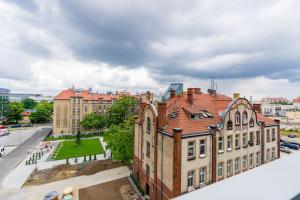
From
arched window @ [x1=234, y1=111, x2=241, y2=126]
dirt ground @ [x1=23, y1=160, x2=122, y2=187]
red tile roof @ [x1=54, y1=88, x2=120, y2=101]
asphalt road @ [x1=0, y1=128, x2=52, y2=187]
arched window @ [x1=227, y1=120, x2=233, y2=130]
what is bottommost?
asphalt road @ [x1=0, y1=128, x2=52, y2=187]

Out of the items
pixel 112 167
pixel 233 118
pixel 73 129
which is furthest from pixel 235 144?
pixel 73 129

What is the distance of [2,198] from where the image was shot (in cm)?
1681

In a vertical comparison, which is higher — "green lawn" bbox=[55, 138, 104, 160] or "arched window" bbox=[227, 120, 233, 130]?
"arched window" bbox=[227, 120, 233, 130]

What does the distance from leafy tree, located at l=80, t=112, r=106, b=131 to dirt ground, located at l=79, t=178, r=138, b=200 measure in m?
28.4

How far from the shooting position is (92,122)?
149 ft

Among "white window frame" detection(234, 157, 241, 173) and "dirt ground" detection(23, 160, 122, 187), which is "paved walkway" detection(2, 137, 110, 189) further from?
"white window frame" detection(234, 157, 241, 173)

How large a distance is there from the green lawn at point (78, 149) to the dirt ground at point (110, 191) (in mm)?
12868

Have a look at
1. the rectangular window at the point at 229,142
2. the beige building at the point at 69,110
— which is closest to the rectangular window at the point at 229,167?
the rectangular window at the point at 229,142

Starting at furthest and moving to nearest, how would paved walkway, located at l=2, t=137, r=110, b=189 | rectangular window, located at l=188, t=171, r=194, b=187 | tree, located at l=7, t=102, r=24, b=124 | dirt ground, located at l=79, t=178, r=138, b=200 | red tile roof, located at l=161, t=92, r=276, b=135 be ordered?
tree, located at l=7, t=102, r=24, b=124, paved walkway, located at l=2, t=137, r=110, b=189, dirt ground, located at l=79, t=178, r=138, b=200, red tile roof, located at l=161, t=92, r=276, b=135, rectangular window, located at l=188, t=171, r=194, b=187

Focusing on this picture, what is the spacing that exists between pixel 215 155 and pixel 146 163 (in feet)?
22.0

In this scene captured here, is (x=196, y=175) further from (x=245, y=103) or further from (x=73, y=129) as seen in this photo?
(x=73, y=129)

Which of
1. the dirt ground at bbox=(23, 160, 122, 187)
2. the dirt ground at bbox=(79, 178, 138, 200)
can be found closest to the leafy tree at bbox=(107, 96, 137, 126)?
the dirt ground at bbox=(23, 160, 122, 187)

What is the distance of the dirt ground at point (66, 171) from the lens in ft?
67.2

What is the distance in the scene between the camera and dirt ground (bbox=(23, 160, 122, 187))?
2047cm
